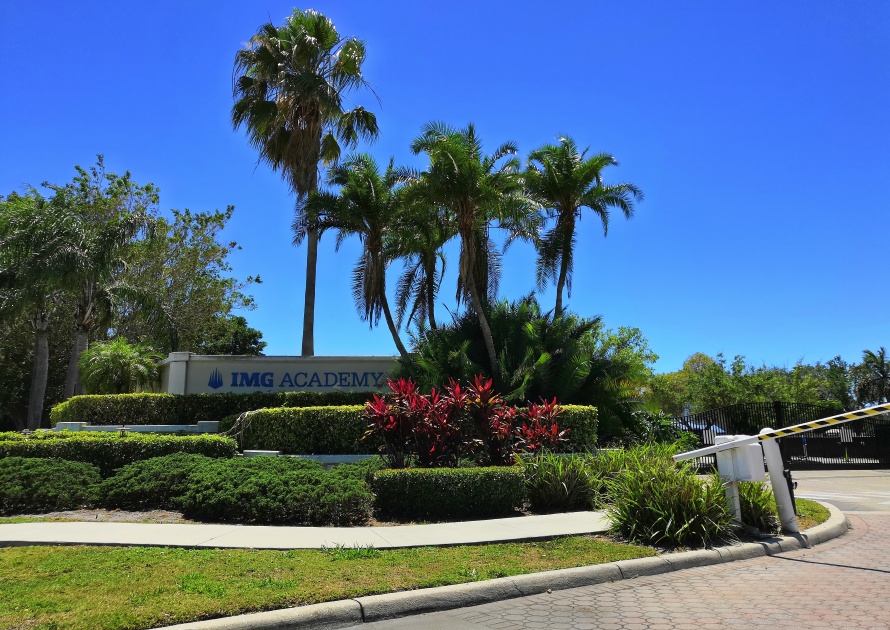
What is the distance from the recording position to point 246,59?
23.3m

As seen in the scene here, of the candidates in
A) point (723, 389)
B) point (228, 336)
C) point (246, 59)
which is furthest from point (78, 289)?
point (723, 389)

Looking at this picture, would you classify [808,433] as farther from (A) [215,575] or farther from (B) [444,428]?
(A) [215,575]

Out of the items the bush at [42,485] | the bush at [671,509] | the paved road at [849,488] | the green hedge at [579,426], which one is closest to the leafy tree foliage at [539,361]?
the green hedge at [579,426]

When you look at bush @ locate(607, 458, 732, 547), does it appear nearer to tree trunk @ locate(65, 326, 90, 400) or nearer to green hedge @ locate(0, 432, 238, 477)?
green hedge @ locate(0, 432, 238, 477)

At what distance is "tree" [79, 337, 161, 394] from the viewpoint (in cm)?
2159

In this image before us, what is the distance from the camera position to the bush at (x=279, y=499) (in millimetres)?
8539

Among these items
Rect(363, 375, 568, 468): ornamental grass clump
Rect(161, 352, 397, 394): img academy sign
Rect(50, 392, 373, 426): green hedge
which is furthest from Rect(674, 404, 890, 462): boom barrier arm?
Rect(161, 352, 397, 394): img academy sign

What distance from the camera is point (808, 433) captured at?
912 inches

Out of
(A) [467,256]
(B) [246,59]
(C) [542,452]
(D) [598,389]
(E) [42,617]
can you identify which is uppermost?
(B) [246,59]

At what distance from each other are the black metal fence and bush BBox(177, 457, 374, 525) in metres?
16.0

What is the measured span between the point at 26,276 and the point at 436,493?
70.6 ft

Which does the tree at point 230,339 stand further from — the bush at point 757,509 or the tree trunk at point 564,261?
the bush at point 757,509

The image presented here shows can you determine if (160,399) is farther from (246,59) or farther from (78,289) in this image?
(246,59)

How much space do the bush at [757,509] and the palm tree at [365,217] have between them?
14.1m
